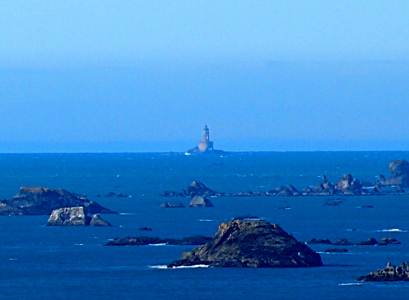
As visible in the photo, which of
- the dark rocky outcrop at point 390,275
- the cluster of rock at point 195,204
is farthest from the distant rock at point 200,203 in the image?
the dark rocky outcrop at point 390,275

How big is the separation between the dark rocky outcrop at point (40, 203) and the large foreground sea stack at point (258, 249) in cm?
6572

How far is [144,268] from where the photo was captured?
3752 inches

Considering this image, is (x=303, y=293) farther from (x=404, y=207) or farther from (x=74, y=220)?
(x=404, y=207)

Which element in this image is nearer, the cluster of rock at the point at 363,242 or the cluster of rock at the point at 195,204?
the cluster of rock at the point at 363,242

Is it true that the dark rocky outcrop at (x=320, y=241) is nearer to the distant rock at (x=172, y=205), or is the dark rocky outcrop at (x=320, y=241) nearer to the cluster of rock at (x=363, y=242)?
the cluster of rock at (x=363, y=242)

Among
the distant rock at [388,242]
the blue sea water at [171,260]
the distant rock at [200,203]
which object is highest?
the distant rock at [200,203]

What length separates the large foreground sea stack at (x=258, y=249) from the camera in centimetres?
9344

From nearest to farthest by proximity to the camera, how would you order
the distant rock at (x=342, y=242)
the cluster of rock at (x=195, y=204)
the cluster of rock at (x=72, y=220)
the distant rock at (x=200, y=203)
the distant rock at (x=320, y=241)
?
the distant rock at (x=342, y=242), the distant rock at (x=320, y=241), the cluster of rock at (x=72, y=220), the cluster of rock at (x=195, y=204), the distant rock at (x=200, y=203)

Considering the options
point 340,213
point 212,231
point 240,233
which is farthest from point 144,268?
point 340,213

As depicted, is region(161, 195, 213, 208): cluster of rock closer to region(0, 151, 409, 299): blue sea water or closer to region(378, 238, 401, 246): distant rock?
region(0, 151, 409, 299): blue sea water

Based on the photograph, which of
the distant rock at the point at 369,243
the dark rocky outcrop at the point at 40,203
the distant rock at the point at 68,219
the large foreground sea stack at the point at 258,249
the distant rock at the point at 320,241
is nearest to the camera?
the large foreground sea stack at the point at 258,249

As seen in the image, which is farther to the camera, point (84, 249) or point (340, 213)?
point (340, 213)

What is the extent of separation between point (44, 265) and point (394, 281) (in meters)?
27.7

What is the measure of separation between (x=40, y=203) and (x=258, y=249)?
229ft
